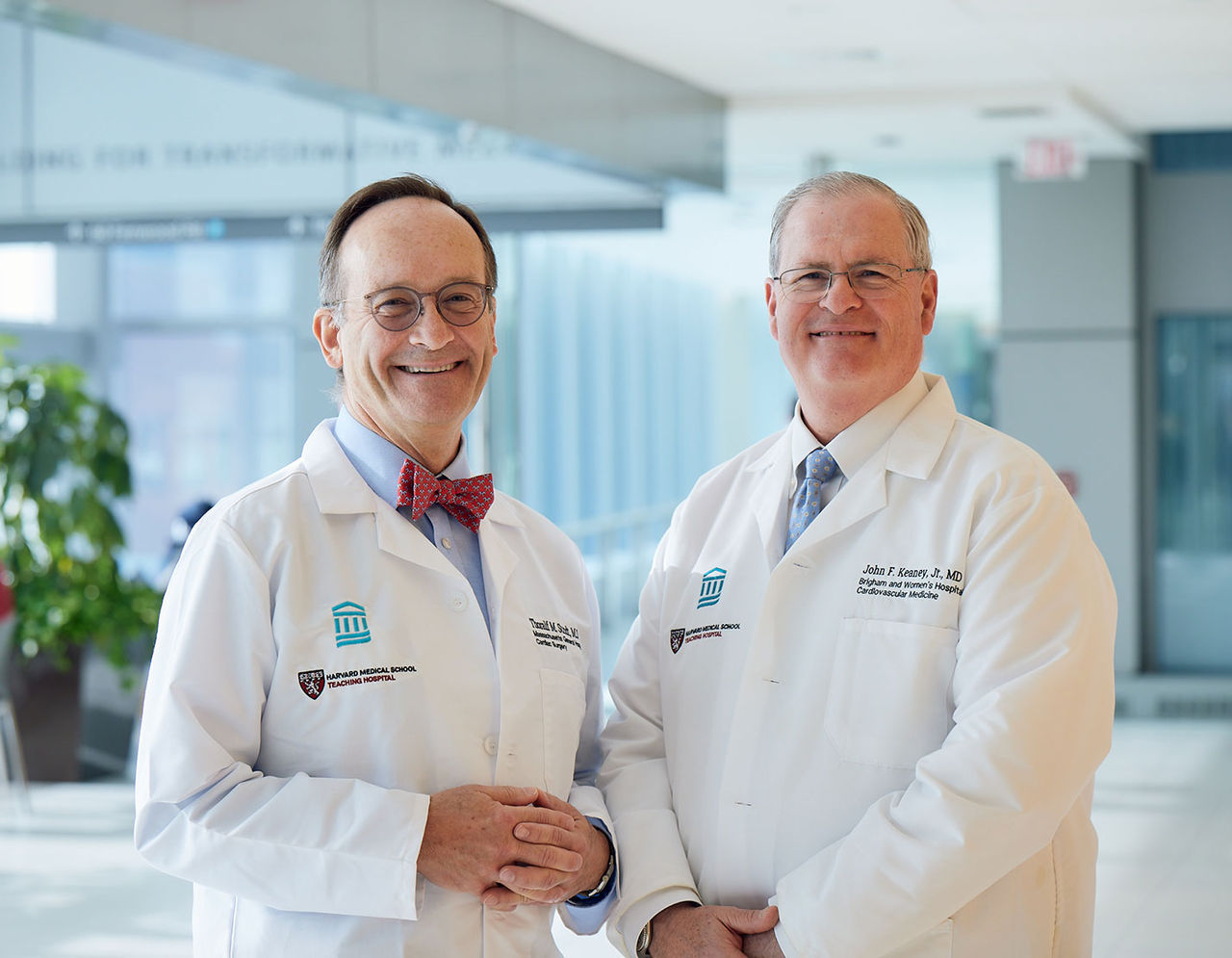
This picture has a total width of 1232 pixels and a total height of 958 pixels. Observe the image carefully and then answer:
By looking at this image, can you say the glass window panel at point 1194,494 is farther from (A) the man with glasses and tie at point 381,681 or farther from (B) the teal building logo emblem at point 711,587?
(A) the man with glasses and tie at point 381,681

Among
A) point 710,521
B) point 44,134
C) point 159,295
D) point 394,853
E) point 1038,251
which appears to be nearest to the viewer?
point 394,853

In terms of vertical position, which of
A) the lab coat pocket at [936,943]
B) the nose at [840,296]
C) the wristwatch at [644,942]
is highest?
the nose at [840,296]

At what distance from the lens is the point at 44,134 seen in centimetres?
674

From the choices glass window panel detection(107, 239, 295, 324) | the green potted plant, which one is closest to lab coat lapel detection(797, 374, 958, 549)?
the green potted plant

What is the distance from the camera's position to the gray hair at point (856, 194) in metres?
2.24

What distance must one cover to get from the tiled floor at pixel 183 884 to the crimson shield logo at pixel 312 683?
112 inches

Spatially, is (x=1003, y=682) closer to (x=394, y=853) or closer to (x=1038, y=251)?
(x=394, y=853)

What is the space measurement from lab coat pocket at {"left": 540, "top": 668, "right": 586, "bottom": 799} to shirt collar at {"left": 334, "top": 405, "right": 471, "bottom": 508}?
1.29 ft

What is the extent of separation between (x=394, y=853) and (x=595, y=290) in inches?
398

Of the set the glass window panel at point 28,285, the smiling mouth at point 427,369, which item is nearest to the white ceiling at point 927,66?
the smiling mouth at point 427,369

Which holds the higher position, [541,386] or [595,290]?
[595,290]

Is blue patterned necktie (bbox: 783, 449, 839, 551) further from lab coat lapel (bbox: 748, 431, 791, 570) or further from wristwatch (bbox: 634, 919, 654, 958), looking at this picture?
wristwatch (bbox: 634, 919, 654, 958)

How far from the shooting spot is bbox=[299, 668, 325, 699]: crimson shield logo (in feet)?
6.74

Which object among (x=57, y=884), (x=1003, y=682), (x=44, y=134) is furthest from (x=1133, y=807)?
(x=44, y=134)
